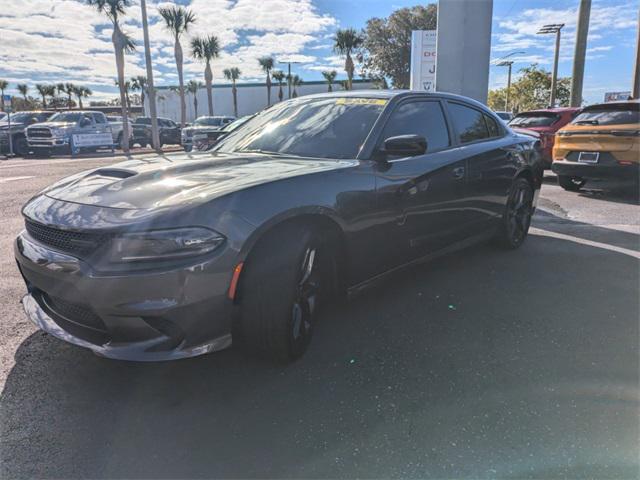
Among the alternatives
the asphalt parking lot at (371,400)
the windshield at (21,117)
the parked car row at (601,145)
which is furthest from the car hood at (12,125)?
the parked car row at (601,145)

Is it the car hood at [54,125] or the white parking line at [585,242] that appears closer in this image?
the white parking line at [585,242]

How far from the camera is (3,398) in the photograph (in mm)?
2535

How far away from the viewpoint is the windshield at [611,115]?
8195 mm

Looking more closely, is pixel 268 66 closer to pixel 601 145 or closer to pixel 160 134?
pixel 160 134

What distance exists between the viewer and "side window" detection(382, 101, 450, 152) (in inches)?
142

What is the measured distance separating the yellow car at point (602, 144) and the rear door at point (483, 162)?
4.13 meters

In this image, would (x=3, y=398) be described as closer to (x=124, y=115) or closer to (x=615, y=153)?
(x=615, y=153)

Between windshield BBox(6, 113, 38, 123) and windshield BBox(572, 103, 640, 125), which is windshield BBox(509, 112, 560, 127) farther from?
windshield BBox(6, 113, 38, 123)

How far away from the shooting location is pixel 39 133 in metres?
19.3

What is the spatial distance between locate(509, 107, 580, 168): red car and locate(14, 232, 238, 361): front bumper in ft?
34.4

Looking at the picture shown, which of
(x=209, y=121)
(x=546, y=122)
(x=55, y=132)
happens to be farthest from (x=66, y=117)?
(x=546, y=122)

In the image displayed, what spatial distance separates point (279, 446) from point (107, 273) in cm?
109

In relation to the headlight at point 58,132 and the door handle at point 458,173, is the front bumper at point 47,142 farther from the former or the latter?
the door handle at point 458,173

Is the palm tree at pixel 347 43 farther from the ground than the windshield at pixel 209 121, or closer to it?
farther from the ground
